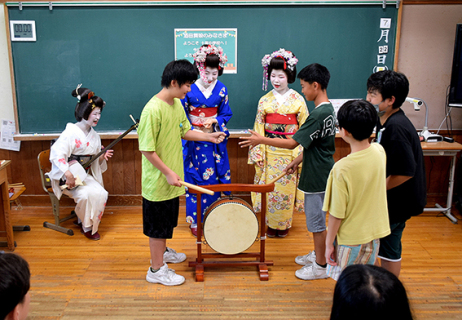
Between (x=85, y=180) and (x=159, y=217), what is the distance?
121 cm

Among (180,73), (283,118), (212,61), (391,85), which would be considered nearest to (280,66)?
(283,118)

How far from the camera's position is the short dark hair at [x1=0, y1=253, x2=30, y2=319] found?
110cm

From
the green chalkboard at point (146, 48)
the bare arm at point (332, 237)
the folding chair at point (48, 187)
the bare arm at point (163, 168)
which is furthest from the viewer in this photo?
the green chalkboard at point (146, 48)

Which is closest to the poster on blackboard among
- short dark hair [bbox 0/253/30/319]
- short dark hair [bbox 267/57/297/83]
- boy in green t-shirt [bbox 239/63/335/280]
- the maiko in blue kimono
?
the maiko in blue kimono

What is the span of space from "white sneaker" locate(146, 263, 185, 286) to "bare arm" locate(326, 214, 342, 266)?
108 cm

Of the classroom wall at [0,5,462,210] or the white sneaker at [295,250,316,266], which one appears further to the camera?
the classroom wall at [0,5,462,210]

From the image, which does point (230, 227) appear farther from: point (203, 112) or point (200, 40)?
point (200, 40)

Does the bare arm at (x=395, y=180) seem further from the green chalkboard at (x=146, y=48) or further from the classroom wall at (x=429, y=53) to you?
the classroom wall at (x=429, y=53)

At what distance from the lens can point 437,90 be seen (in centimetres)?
398

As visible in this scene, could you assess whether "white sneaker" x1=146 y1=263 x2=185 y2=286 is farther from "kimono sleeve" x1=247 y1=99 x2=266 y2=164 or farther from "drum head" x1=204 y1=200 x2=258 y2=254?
"kimono sleeve" x1=247 y1=99 x2=266 y2=164

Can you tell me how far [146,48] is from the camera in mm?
3746

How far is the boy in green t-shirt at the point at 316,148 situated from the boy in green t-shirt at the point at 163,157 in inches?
20.9

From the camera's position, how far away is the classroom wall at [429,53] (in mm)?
3838

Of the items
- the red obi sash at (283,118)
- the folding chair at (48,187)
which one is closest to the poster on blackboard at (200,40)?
the red obi sash at (283,118)
